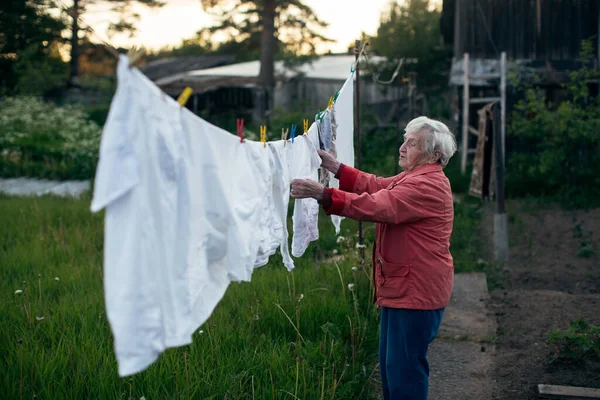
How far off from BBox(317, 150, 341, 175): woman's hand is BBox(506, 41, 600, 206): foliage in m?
8.24

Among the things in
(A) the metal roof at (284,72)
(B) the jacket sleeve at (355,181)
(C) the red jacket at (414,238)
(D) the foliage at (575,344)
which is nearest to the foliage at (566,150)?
(D) the foliage at (575,344)

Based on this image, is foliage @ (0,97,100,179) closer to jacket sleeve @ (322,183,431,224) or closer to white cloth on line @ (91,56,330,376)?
jacket sleeve @ (322,183,431,224)

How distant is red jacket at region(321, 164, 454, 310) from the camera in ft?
10.9

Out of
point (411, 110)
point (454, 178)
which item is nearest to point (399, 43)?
point (454, 178)

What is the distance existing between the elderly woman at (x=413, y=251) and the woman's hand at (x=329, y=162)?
576 millimetres

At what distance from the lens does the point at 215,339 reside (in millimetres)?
4344

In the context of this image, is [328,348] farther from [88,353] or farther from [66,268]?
[66,268]

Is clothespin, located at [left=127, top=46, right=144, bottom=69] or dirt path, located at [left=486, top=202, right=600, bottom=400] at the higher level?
clothespin, located at [left=127, top=46, right=144, bottom=69]

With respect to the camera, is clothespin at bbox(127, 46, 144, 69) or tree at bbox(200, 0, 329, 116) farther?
tree at bbox(200, 0, 329, 116)

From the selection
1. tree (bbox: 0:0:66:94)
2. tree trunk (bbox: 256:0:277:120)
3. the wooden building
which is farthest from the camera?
tree trunk (bbox: 256:0:277:120)

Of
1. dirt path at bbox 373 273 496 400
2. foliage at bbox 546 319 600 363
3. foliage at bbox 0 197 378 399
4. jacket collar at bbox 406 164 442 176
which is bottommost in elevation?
dirt path at bbox 373 273 496 400

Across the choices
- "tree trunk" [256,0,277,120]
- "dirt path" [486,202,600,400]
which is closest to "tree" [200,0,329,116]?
"tree trunk" [256,0,277,120]

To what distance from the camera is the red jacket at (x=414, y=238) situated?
10.9ft

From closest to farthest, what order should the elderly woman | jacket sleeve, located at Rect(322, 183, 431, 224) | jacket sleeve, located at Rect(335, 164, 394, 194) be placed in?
1. jacket sleeve, located at Rect(322, 183, 431, 224)
2. the elderly woman
3. jacket sleeve, located at Rect(335, 164, 394, 194)
